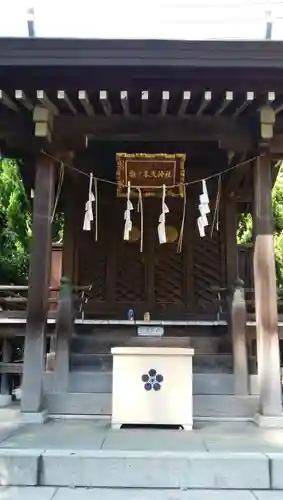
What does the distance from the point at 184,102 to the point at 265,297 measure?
2.74 meters

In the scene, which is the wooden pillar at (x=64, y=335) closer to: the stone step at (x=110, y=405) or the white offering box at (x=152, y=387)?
the stone step at (x=110, y=405)

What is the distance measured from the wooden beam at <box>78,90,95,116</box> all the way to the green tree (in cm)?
581

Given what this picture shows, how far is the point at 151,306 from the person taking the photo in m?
8.32

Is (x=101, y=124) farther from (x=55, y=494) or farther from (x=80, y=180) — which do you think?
(x=55, y=494)

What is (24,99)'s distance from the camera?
5.96m

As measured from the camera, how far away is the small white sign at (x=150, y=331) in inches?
300

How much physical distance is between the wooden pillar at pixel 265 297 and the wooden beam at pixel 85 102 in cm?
240

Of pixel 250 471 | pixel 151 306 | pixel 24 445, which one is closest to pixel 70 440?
pixel 24 445

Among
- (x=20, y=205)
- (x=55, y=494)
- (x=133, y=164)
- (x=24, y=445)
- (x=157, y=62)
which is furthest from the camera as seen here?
(x=20, y=205)

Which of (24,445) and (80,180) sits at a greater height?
(80,180)

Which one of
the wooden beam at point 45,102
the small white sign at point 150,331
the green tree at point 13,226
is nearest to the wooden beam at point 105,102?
the wooden beam at point 45,102

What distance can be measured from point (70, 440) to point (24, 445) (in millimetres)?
478

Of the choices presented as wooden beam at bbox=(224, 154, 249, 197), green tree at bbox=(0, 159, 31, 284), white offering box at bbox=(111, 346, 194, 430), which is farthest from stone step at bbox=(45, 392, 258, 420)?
green tree at bbox=(0, 159, 31, 284)

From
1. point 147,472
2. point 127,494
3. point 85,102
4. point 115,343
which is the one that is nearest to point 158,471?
point 147,472
